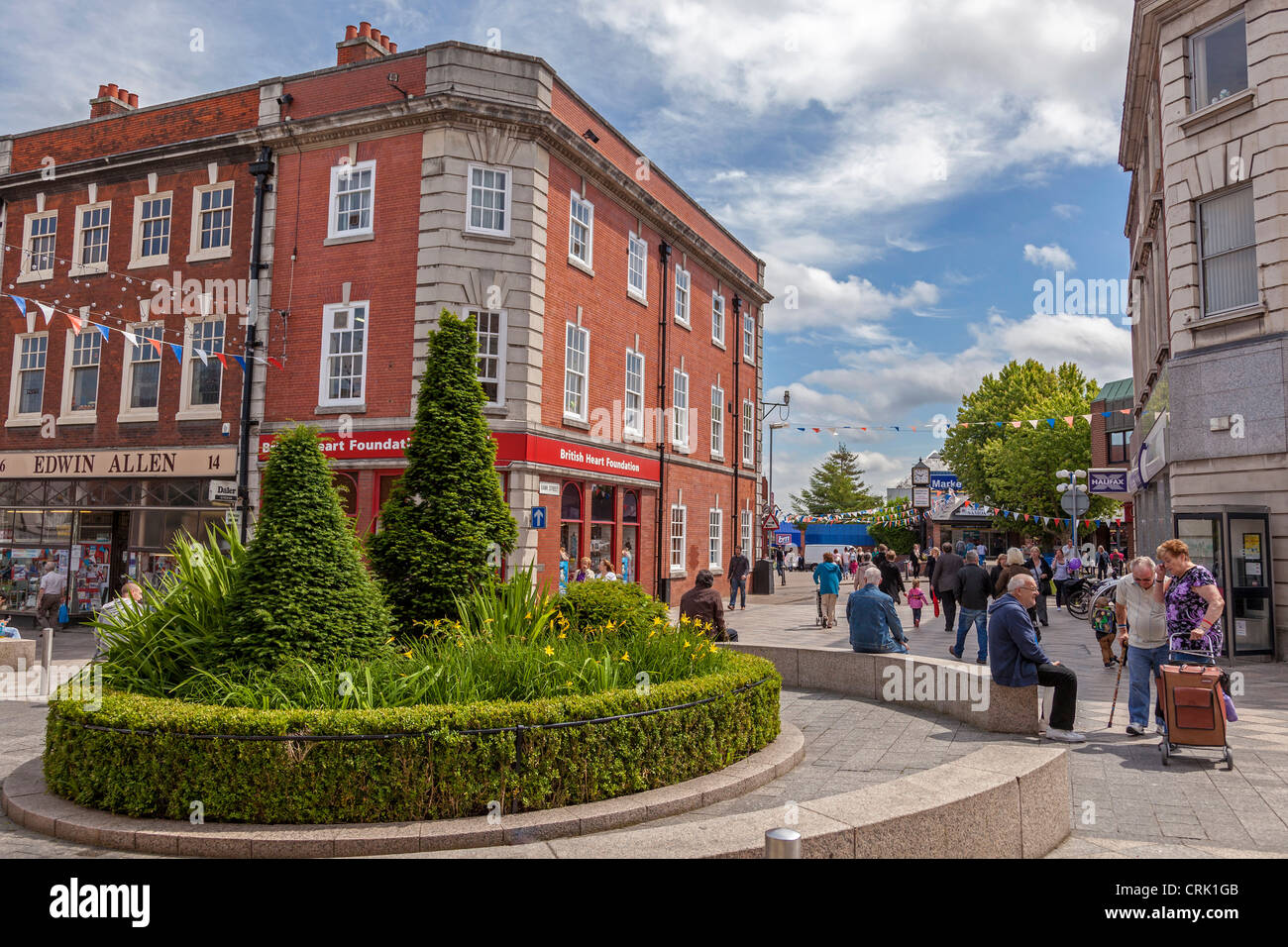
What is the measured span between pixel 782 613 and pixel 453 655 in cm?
→ 1825

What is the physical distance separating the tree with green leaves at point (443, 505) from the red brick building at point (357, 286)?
861 centimetres

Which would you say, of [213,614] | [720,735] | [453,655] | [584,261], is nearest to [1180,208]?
[584,261]

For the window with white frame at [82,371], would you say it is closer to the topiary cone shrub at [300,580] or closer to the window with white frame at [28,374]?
the window with white frame at [28,374]

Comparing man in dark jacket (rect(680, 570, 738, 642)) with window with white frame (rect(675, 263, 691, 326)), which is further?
window with white frame (rect(675, 263, 691, 326))

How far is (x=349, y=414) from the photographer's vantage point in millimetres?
18844

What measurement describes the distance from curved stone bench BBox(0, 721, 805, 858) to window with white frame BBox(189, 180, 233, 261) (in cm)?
1722

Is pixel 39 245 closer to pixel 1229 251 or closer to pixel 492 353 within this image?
pixel 492 353

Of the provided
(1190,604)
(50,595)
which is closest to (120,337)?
(50,595)

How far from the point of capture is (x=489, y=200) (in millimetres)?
18969

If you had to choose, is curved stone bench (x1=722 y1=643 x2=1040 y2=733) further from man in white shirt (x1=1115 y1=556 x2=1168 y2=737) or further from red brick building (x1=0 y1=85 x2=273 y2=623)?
red brick building (x1=0 y1=85 x2=273 y2=623)

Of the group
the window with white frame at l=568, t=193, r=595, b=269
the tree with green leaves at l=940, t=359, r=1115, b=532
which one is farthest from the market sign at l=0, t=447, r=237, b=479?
the tree with green leaves at l=940, t=359, r=1115, b=532

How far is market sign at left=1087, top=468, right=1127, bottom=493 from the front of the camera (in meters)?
29.6

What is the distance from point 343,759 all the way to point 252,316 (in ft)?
55.5
